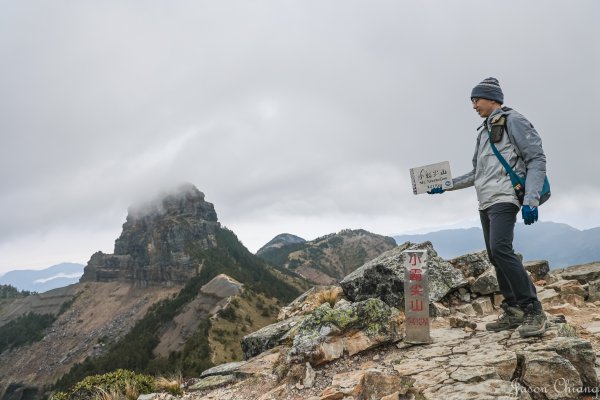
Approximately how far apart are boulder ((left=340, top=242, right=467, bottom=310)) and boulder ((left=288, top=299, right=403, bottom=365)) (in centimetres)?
184

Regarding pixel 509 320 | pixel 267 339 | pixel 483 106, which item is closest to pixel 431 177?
pixel 483 106

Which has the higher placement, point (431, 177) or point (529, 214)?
point (431, 177)

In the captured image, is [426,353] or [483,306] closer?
[426,353]

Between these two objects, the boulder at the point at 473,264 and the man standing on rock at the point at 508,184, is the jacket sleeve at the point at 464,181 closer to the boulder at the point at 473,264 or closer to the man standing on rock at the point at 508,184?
the man standing on rock at the point at 508,184

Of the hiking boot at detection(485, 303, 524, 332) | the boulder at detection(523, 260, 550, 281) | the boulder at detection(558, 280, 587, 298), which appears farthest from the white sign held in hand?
the boulder at detection(523, 260, 550, 281)

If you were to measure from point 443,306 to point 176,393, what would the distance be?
708 cm

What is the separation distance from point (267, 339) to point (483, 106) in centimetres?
847

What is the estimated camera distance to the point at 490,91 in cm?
599

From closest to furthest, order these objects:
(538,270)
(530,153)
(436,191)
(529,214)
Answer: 1. (529,214)
2. (530,153)
3. (436,191)
4. (538,270)

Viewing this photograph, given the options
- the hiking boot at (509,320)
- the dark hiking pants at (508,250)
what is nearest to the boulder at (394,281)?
the hiking boot at (509,320)

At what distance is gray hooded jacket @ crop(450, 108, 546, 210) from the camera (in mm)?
5148

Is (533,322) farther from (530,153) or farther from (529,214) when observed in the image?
(530,153)

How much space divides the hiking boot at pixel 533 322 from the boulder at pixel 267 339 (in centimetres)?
655

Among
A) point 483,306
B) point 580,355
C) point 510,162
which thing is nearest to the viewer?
point 580,355
